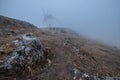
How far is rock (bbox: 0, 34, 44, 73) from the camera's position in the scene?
11.6m

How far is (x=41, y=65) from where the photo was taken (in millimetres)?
12977

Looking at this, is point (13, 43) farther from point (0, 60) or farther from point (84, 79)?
point (84, 79)

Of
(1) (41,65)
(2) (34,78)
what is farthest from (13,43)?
(2) (34,78)

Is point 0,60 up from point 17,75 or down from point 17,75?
up

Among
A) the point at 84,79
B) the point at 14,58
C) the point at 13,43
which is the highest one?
the point at 13,43

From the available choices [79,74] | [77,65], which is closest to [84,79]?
[79,74]

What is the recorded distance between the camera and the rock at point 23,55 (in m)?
11.6

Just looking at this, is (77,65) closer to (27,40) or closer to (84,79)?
(84,79)

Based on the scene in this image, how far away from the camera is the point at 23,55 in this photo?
40.9 ft

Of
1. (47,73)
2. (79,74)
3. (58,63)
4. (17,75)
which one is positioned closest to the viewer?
(17,75)

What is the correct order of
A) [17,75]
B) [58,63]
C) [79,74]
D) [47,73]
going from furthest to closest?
[58,63]
[79,74]
[47,73]
[17,75]

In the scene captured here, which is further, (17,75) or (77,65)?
(77,65)

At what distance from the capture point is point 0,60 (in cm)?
1187

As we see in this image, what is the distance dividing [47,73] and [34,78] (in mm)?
1316
